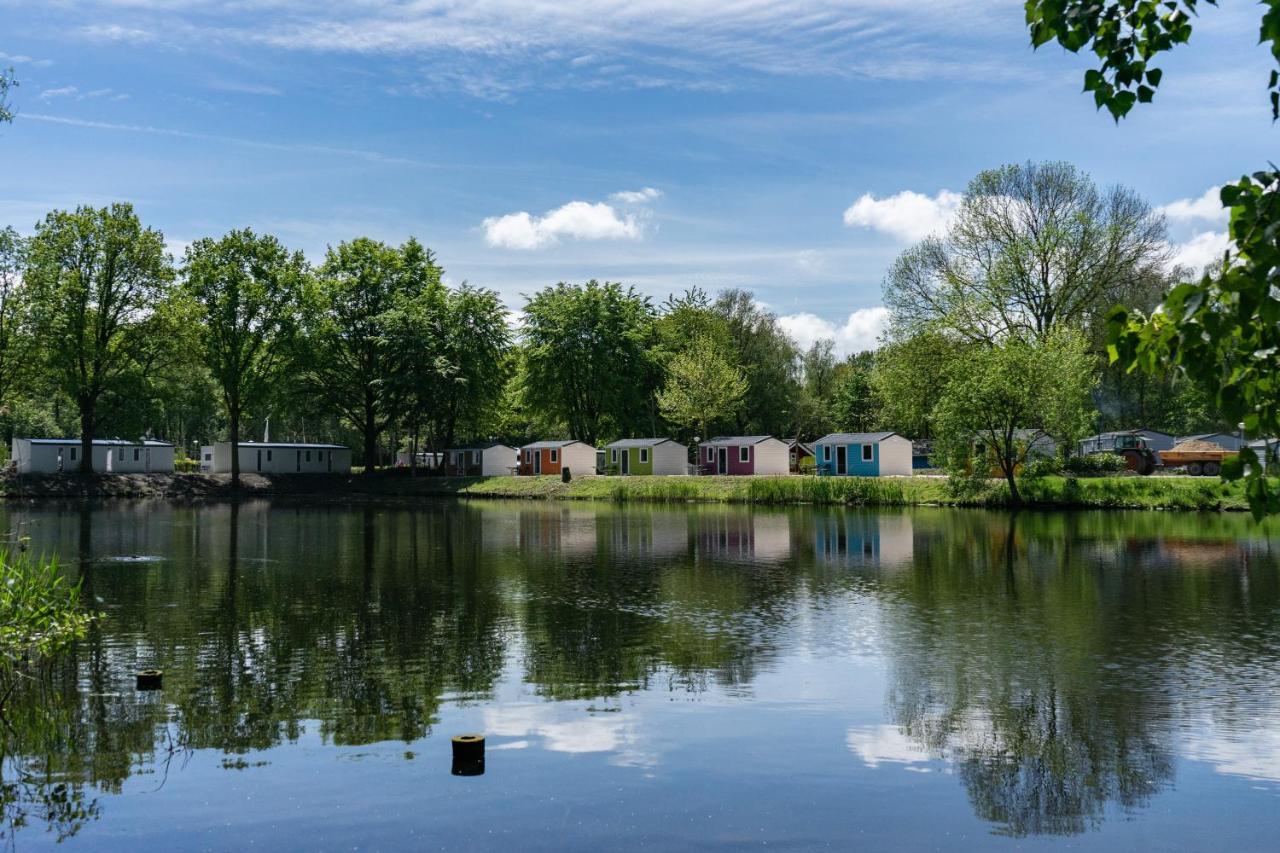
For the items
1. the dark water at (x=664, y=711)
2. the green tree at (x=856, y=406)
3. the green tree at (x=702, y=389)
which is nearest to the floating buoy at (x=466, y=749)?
the dark water at (x=664, y=711)

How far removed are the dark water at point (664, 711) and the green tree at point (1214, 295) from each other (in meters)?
5.66

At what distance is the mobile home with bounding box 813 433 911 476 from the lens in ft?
222

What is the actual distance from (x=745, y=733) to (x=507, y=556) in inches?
799

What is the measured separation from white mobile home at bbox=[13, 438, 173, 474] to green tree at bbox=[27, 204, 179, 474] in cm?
452

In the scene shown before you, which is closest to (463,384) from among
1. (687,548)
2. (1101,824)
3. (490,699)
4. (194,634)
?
(687,548)

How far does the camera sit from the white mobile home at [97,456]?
70.7 metres

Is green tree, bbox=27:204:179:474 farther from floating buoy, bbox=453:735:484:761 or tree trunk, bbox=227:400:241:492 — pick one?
floating buoy, bbox=453:735:484:761

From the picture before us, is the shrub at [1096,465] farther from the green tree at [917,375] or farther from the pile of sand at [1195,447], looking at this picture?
the green tree at [917,375]

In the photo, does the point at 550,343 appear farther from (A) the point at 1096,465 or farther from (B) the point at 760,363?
(A) the point at 1096,465

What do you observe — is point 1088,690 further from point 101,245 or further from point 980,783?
point 101,245

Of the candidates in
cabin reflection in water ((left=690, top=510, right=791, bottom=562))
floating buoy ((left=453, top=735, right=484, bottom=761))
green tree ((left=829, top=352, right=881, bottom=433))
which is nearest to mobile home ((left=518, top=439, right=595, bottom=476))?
cabin reflection in water ((left=690, top=510, right=791, bottom=562))

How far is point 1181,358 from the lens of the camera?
4.16 meters

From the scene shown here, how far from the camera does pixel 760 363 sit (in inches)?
3605

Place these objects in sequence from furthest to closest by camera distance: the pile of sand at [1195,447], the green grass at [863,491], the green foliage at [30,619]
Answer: the pile of sand at [1195,447] < the green grass at [863,491] < the green foliage at [30,619]
